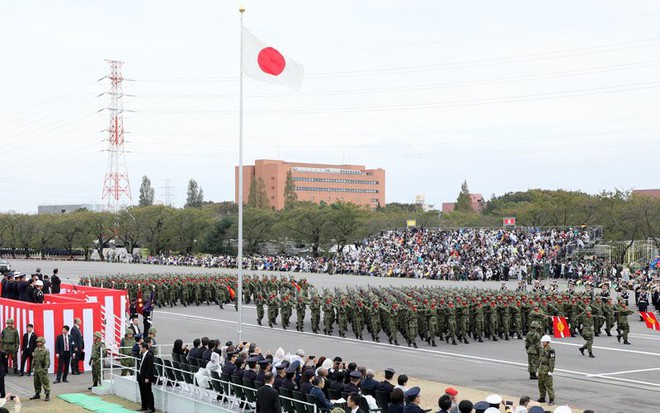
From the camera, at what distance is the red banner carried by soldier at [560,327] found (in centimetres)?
2322

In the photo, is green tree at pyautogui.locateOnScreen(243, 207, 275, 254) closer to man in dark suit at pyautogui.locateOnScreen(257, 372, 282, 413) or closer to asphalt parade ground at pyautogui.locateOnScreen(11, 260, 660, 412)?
asphalt parade ground at pyautogui.locateOnScreen(11, 260, 660, 412)

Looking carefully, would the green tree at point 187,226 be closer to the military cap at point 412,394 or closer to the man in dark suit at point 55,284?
the man in dark suit at point 55,284

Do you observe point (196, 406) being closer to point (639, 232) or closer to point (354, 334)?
point (354, 334)

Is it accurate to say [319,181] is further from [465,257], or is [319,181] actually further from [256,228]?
[465,257]

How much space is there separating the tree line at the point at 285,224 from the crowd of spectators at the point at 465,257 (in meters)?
5.85

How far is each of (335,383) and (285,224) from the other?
6585 cm

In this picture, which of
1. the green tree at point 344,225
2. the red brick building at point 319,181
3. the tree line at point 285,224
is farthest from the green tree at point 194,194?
the green tree at point 344,225

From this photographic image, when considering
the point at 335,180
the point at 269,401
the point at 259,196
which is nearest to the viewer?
the point at 269,401

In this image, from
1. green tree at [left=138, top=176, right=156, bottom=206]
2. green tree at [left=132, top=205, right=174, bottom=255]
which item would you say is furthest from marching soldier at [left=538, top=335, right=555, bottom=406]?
green tree at [left=138, top=176, right=156, bottom=206]

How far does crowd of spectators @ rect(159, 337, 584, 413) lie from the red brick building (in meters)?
137

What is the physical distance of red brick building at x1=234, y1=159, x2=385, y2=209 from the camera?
518ft

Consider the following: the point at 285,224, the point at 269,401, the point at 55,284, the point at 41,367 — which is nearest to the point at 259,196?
the point at 285,224

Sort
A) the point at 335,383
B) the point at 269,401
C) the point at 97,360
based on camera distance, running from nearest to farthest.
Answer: the point at 269,401
the point at 335,383
the point at 97,360

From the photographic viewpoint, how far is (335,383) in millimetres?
11688
